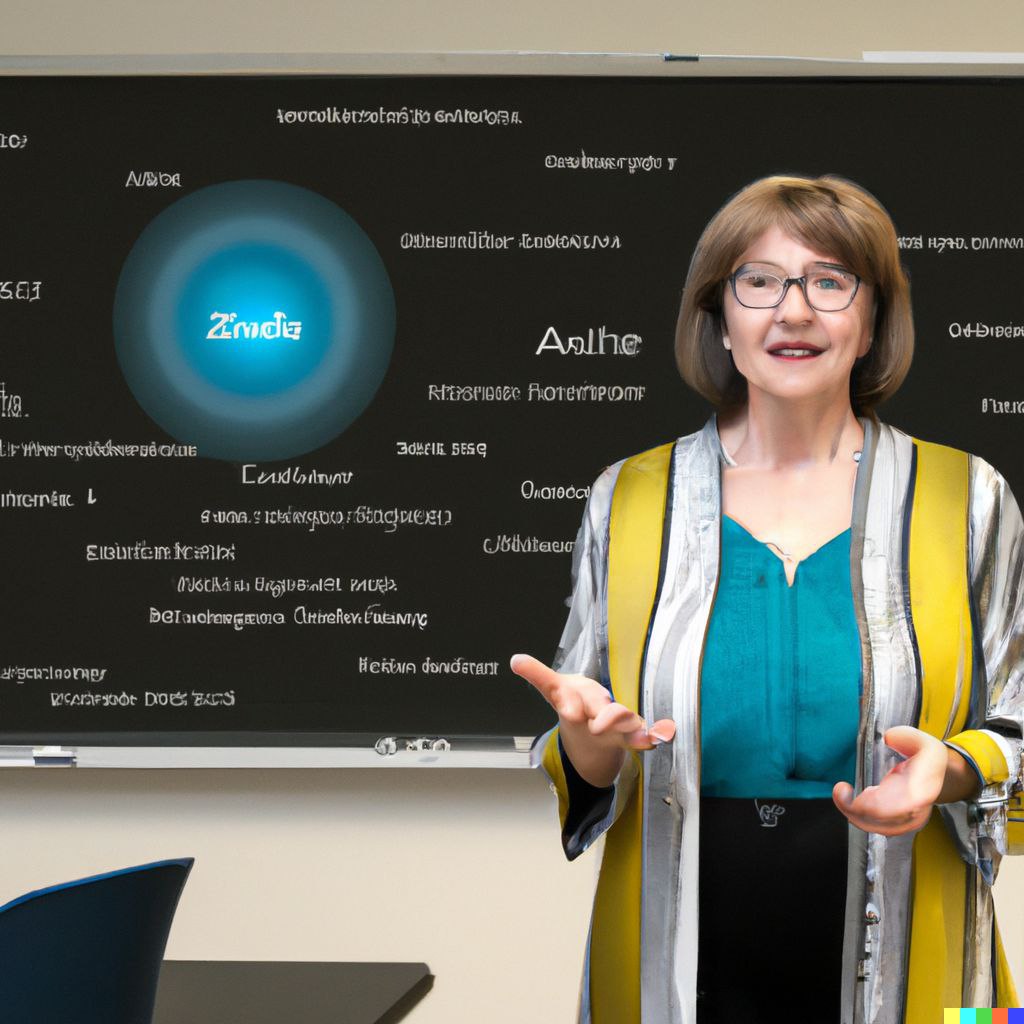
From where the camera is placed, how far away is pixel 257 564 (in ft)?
7.85

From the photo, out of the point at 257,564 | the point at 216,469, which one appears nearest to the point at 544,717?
the point at 257,564

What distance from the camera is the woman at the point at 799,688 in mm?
1108

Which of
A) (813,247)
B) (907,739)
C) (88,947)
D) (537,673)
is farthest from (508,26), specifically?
(88,947)

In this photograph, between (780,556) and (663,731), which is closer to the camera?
(663,731)

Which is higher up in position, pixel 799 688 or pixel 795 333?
pixel 795 333

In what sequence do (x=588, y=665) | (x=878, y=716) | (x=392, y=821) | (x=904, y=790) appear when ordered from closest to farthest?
1. (x=904, y=790)
2. (x=878, y=716)
3. (x=588, y=665)
4. (x=392, y=821)

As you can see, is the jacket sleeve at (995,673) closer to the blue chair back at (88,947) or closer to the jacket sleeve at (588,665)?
the jacket sleeve at (588,665)

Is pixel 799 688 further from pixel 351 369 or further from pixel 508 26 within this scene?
pixel 508 26

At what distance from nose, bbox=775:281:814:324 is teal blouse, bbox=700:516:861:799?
0.25m

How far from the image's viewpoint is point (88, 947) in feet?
3.27

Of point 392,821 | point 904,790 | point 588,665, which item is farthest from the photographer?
point 392,821

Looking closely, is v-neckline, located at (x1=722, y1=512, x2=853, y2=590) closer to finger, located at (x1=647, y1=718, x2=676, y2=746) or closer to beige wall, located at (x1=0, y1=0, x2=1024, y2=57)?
finger, located at (x1=647, y1=718, x2=676, y2=746)

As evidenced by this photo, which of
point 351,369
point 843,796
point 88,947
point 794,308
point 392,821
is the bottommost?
point 392,821

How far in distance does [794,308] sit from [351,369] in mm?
1379
